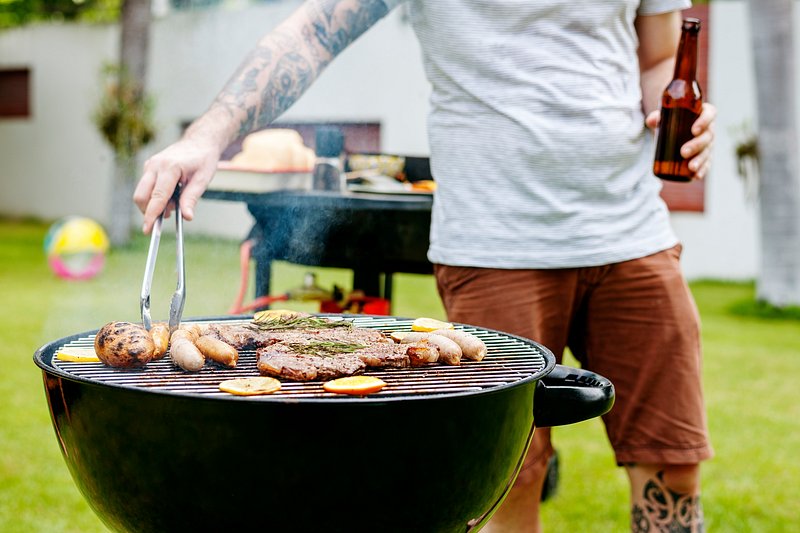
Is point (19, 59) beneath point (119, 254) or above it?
above

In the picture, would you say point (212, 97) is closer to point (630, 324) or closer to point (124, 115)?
point (124, 115)

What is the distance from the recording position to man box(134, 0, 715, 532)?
2064mm

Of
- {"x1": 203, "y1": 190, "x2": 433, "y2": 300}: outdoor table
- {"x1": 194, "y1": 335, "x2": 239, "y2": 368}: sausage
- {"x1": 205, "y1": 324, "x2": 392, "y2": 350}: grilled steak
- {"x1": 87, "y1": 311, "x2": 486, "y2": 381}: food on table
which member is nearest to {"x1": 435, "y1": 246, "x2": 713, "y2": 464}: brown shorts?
{"x1": 87, "y1": 311, "x2": 486, "y2": 381}: food on table

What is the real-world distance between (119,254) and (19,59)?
269 inches

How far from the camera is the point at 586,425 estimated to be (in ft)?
16.9

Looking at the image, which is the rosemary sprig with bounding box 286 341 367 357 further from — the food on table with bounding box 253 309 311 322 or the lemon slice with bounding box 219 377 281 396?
the food on table with bounding box 253 309 311 322

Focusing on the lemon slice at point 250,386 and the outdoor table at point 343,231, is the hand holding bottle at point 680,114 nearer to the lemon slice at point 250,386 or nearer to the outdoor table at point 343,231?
the outdoor table at point 343,231

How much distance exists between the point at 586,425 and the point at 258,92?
3.70 m

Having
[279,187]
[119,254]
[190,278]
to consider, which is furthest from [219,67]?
[279,187]

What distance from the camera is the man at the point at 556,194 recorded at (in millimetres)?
2064

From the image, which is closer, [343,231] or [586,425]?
[343,231]

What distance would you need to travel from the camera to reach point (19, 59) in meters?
16.9

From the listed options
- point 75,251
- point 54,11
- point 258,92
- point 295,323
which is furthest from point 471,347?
point 54,11

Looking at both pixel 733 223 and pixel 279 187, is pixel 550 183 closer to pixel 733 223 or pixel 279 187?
pixel 279 187
